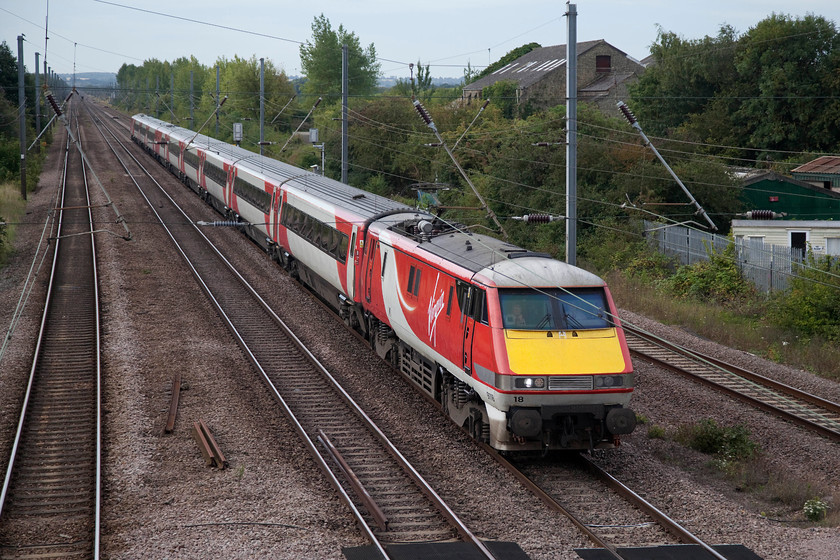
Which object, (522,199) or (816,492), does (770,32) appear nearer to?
(522,199)

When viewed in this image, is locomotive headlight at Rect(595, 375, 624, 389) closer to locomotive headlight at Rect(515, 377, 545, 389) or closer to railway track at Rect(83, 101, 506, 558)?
locomotive headlight at Rect(515, 377, 545, 389)

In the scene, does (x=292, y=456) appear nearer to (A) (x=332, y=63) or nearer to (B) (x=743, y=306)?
(B) (x=743, y=306)

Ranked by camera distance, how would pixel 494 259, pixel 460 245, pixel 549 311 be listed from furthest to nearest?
1. pixel 460 245
2. pixel 494 259
3. pixel 549 311

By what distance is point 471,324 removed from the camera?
12.3m

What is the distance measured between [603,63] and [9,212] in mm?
45841

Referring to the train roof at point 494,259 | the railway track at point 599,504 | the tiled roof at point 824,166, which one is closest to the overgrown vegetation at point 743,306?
the train roof at point 494,259

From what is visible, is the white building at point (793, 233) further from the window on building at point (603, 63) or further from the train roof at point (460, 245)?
the window on building at point (603, 63)

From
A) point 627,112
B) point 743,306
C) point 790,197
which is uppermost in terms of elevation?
point 627,112

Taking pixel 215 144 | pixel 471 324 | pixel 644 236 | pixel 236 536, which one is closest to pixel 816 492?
pixel 471 324

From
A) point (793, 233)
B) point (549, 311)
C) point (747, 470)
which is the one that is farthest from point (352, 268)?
point (793, 233)

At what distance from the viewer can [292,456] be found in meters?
12.6

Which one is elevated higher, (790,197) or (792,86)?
(792,86)

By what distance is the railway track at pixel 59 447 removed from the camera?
10008 millimetres

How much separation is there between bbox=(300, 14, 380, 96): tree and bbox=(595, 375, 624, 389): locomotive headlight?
243 feet
